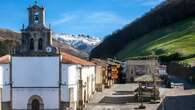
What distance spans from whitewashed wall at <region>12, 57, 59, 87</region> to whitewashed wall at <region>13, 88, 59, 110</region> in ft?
1.45

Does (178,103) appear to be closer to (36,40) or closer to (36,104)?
(36,104)

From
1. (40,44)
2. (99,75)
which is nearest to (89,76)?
(99,75)

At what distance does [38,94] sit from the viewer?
51125 mm

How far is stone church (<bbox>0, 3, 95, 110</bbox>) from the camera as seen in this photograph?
5078 cm

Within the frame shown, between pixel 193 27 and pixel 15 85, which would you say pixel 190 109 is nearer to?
pixel 15 85

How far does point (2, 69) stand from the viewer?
5025cm

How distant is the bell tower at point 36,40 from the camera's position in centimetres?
5103

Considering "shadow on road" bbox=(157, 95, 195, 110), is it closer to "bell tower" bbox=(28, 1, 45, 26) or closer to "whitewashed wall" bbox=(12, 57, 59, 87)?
"whitewashed wall" bbox=(12, 57, 59, 87)

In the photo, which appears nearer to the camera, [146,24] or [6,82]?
[6,82]

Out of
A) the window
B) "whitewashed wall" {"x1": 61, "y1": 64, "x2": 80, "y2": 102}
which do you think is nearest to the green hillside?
"whitewashed wall" {"x1": 61, "y1": 64, "x2": 80, "y2": 102}

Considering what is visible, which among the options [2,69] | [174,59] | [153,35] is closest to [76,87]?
[2,69]

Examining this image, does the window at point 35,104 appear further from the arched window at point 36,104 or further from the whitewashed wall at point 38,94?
the whitewashed wall at point 38,94

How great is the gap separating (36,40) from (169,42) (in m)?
87.8

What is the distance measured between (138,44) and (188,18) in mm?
18053
